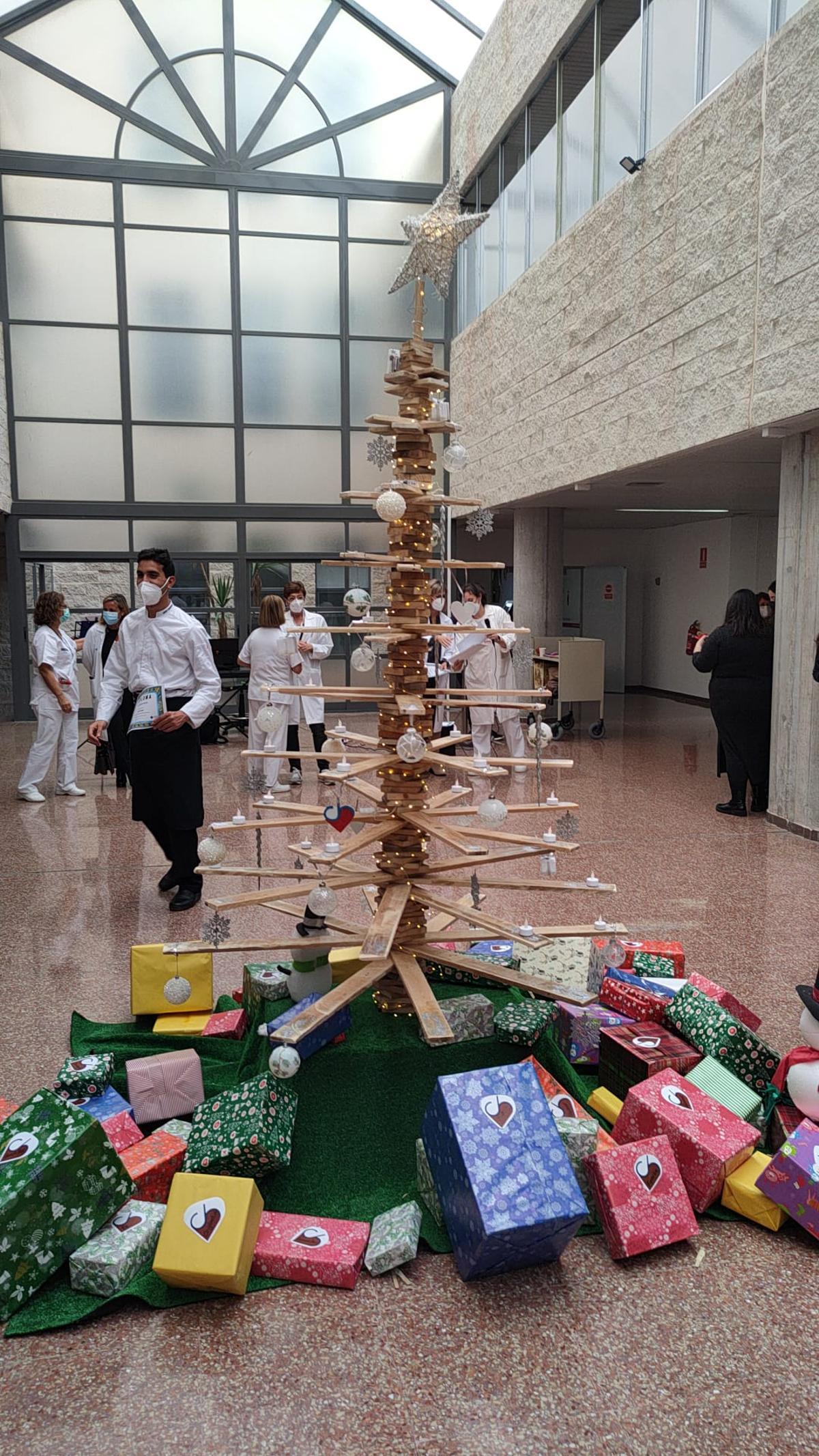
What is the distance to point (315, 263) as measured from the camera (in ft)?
48.7

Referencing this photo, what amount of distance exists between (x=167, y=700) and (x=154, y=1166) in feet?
9.42

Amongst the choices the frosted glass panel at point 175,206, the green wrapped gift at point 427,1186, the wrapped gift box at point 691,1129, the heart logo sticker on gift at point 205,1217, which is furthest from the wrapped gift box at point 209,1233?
the frosted glass panel at point 175,206

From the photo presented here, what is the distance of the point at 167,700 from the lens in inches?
202

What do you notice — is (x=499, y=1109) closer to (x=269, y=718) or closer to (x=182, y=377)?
(x=269, y=718)

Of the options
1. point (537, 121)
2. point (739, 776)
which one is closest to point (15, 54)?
point (537, 121)

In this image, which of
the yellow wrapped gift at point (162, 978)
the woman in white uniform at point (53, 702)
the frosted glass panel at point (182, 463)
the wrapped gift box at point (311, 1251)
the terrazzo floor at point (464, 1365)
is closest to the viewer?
the terrazzo floor at point (464, 1365)

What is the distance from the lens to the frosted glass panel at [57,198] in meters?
13.8

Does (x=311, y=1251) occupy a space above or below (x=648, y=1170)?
below

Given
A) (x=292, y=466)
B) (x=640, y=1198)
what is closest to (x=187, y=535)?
(x=292, y=466)

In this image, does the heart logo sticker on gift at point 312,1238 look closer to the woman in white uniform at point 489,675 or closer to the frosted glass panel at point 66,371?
the woman in white uniform at point 489,675

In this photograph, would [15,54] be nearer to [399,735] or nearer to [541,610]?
[541,610]

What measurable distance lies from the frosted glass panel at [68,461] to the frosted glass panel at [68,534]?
13.5 inches

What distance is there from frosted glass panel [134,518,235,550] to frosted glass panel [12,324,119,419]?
1663mm

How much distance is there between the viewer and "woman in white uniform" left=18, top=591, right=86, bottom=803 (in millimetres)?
8312
